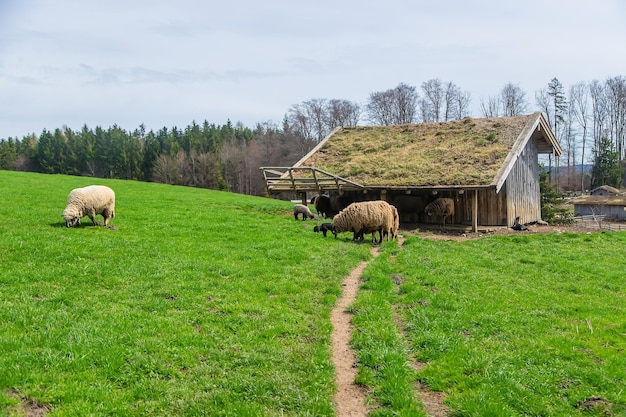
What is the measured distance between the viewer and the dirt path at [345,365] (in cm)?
559

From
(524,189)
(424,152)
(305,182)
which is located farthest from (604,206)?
(305,182)

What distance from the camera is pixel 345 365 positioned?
6746mm

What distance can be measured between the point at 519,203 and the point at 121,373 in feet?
82.2

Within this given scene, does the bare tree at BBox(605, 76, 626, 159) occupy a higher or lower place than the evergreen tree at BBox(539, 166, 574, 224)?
higher

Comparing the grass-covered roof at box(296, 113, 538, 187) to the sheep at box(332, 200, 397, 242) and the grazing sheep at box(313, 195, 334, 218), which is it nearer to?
the grazing sheep at box(313, 195, 334, 218)

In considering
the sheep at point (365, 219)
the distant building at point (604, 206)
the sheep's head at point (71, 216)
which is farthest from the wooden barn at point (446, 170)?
the distant building at point (604, 206)

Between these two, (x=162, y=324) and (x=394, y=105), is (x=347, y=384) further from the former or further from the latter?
(x=394, y=105)

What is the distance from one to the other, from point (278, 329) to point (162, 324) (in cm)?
199

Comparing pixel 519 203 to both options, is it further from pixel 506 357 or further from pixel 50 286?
pixel 50 286

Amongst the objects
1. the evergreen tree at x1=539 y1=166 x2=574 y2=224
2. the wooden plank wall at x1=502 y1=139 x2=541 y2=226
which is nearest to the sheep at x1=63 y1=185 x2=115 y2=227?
the wooden plank wall at x1=502 y1=139 x2=541 y2=226

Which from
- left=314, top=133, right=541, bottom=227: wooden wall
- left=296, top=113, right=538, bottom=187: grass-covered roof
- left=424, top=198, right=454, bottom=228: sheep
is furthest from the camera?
left=314, top=133, right=541, bottom=227: wooden wall

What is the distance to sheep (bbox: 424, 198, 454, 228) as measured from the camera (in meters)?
23.9

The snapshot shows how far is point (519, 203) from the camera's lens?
2569 cm

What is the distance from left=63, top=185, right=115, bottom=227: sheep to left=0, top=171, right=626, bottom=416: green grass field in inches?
48.1
